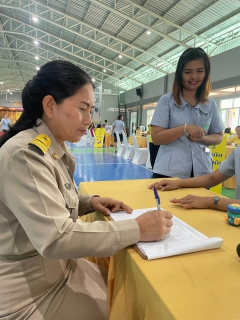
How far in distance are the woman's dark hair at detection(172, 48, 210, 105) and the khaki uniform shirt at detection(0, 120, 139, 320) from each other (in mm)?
949

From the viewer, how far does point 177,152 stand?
4.75 feet

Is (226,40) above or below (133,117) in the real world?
above

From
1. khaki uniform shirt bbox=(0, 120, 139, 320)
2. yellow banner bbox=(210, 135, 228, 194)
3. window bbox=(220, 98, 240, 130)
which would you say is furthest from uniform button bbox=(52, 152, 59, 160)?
window bbox=(220, 98, 240, 130)

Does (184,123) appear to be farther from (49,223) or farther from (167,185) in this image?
(49,223)

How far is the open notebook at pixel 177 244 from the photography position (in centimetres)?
61

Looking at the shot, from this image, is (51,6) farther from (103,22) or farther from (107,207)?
(107,207)

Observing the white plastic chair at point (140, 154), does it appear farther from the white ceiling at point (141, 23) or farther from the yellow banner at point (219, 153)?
the white ceiling at point (141, 23)

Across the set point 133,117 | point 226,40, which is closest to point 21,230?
point 226,40

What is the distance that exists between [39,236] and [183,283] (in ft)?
1.17

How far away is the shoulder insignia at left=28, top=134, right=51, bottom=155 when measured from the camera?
661mm

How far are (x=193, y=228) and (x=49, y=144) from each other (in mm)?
542

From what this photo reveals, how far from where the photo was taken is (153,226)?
0.69 metres

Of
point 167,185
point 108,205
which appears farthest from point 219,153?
point 108,205

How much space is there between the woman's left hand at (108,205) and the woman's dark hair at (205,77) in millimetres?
818
